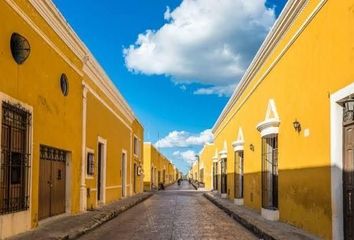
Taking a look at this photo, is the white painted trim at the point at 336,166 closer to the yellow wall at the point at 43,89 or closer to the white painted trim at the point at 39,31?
the yellow wall at the point at 43,89

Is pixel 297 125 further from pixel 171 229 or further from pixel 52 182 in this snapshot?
pixel 52 182

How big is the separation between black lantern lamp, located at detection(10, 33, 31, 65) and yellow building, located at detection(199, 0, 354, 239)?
608 centimetres

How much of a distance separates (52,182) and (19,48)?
4.82 metres

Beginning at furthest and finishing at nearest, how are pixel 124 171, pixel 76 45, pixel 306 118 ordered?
pixel 124 171, pixel 76 45, pixel 306 118

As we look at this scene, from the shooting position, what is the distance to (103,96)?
944 inches

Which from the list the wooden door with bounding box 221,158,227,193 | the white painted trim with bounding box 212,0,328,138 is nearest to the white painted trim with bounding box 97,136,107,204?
the white painted trim with bounding box 212,0,328,138

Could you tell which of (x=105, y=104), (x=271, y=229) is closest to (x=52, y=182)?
(x=271, y=229)

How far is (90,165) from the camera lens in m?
20.1

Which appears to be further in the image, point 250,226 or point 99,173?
point 99,173

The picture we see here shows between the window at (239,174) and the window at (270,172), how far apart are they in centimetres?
746

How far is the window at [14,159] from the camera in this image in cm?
1073

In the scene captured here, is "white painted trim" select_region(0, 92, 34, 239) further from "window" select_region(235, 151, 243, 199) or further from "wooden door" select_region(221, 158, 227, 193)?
"wooden door" select_region(221, 158, 227, 193)

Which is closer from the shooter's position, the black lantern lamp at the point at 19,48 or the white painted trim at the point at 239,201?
the black lantern lamp at the point at 19,48

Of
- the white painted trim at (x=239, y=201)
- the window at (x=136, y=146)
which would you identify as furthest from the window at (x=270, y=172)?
the window at (x=136, y=146)
